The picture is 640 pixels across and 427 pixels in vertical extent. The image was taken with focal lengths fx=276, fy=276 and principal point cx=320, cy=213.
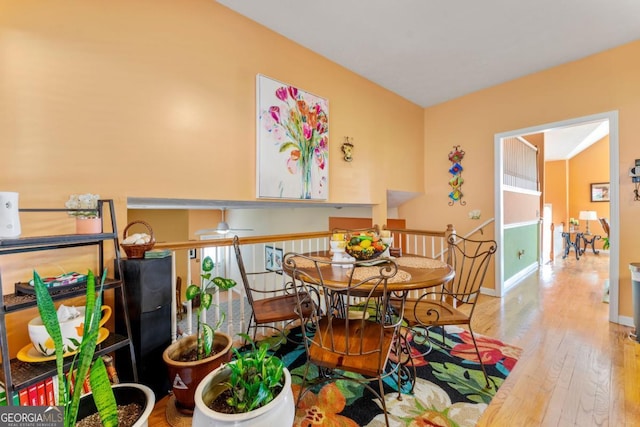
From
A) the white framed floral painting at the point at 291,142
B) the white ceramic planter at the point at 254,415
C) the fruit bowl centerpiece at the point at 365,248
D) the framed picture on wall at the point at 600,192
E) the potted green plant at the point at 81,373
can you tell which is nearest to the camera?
the potted green plant at the point at 81,373

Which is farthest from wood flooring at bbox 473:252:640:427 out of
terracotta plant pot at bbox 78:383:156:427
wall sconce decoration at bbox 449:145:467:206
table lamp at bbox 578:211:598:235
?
table lamp at bbox 578:211:598:235

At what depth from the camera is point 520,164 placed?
188 inches

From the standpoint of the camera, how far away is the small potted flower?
156cm

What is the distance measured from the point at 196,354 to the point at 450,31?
11.0 ft

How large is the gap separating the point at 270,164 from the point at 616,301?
12.3ft

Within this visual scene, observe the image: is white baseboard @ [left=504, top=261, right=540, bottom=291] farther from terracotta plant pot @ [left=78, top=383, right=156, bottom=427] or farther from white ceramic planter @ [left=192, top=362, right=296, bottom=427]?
terracotta plant pot @ [left=78, top=383, right=156, bottom=427]

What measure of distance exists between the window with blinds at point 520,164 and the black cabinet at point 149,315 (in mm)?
4285

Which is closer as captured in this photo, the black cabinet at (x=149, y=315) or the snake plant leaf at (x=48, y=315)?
the snake plant leaf at (x=48, y=315)

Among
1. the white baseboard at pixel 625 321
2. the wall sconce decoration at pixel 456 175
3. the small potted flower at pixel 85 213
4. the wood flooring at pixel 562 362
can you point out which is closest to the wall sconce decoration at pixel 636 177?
the white baseboard at pixel 625 321

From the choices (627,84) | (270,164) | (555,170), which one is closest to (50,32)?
(270,164)

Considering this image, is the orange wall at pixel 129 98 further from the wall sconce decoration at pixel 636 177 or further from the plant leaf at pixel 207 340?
the wall sconce decoration at pixel 636 177

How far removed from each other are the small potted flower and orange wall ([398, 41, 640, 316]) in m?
4.19

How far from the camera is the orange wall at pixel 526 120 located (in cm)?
276

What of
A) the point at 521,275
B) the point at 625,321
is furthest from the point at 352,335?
the point at 521,275
